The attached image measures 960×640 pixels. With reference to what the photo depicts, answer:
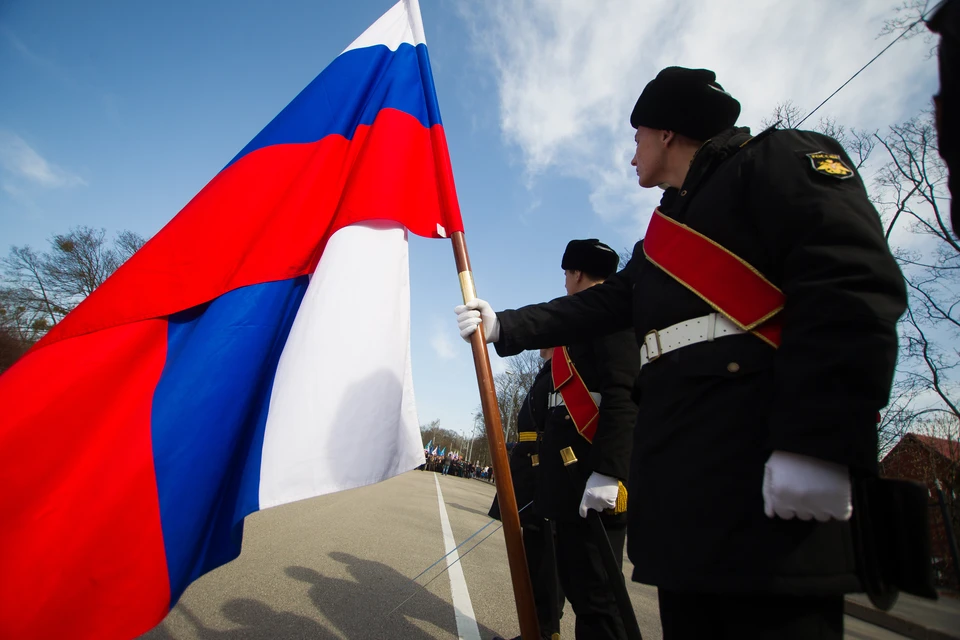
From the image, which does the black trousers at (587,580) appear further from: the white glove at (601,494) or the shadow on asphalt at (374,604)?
the shadow on asphalt at (374,604)

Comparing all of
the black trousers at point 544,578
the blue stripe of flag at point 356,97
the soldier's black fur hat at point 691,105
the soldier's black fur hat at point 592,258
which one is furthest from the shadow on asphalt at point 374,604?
the soldier's black fur hat at point 691,105

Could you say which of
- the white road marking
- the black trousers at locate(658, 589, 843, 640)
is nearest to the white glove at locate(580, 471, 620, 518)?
the black trousers at locate(658, 589, 843, 640)

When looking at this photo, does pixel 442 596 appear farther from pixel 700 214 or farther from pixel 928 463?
pixel 928 463

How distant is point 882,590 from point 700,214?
1.02 metres

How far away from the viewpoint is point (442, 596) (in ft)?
13.7

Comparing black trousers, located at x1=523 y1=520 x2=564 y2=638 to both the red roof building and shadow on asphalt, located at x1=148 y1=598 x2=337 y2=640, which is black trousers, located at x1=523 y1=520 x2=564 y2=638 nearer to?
shadow on asphalt, located at x1=148 y1=598 x2=337 y2=640

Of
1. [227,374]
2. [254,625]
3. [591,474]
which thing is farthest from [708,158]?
[254,625]

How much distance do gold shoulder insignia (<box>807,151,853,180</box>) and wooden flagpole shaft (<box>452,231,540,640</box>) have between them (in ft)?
3.73

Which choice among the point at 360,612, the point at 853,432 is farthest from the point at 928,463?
the point at 853,432

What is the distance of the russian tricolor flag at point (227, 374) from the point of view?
5.42ft

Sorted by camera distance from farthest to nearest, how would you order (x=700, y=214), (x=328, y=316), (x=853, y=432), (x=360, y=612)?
Answer: (x=360, y=612)
(x=328, y=316)
(x=700, y=214)
(x=853, y=432)

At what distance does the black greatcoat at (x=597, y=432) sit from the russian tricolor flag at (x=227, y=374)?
3.00 feet

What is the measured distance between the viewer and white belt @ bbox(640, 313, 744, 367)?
135 cm

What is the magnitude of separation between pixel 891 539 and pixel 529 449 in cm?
321
